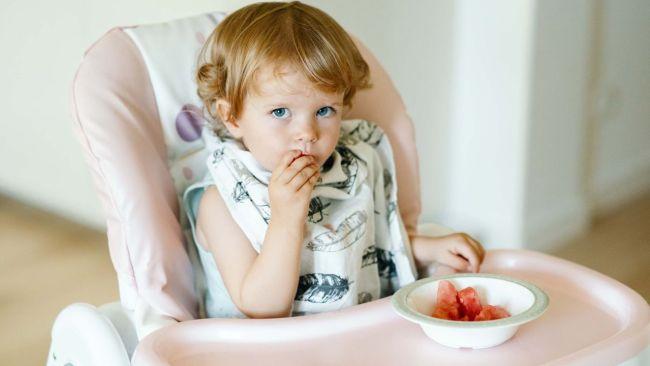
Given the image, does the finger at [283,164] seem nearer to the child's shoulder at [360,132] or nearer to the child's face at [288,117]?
the child's face at [288,117]

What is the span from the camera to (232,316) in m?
1.06

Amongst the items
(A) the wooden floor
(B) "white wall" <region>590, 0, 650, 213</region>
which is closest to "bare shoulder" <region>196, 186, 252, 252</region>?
(A) the wooden floor

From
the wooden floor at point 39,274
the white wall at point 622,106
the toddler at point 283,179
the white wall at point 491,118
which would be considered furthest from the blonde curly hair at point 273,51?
the white wall at point 622,106

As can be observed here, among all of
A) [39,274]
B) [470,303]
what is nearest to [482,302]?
[470,303]

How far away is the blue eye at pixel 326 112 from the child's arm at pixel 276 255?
7 cm

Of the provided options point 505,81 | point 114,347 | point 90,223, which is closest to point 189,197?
point 114,347

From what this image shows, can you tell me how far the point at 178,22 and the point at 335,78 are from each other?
0.26 metres

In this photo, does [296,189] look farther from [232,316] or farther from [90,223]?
[90,223]

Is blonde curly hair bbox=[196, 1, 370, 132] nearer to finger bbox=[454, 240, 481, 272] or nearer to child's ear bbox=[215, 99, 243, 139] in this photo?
child's ear bbox=[215, 99, 243, 139]

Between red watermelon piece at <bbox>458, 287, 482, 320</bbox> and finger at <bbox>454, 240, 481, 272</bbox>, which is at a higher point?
red watermelon piece at <bbox>458, 287, 482, 320</bbox>

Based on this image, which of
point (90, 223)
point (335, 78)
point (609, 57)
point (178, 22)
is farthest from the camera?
point (609, 57)

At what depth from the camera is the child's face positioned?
0.99 metres

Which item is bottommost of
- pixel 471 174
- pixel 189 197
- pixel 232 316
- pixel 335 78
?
pixel 471 174

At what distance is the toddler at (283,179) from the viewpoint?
97 centimetres
